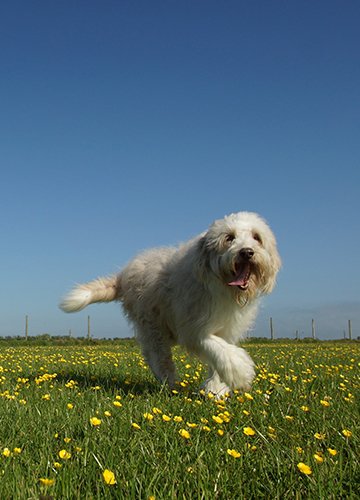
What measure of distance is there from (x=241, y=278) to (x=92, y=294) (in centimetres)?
259

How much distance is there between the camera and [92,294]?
20.4ft

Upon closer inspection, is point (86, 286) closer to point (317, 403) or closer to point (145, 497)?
point (317, 403)

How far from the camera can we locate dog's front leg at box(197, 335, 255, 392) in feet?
13.9

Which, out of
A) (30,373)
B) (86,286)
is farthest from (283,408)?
(30,373)

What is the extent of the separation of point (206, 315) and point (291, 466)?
252 centimetres

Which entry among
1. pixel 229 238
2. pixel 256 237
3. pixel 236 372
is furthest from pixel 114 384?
pixel 256 237

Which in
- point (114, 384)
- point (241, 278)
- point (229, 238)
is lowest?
point (114, 384)

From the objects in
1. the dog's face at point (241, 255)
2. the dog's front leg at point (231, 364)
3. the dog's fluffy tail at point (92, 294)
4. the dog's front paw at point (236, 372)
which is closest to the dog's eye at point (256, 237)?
the dog's face at point (241, 255)

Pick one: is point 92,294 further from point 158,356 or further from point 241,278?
point 241,278

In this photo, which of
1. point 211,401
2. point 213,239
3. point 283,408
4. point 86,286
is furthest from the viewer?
point 86,286

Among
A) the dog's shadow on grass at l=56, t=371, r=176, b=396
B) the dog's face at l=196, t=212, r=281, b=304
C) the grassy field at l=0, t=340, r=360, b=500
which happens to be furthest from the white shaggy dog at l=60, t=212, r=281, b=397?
the grassy field at l=0, t=340, r=360, b=500

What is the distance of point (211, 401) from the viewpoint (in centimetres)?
404

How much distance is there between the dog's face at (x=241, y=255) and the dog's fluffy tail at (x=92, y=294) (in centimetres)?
203

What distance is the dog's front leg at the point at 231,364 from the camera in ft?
13.9
